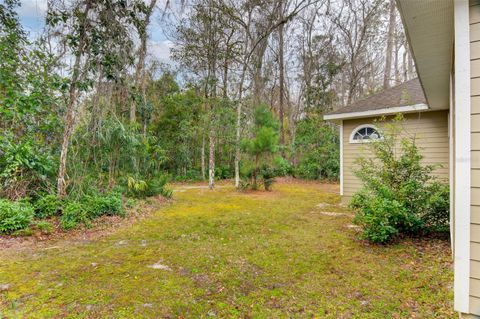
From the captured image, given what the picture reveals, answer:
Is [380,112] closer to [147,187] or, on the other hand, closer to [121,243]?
[121,243]

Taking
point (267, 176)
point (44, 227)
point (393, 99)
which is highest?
point (393, 99)

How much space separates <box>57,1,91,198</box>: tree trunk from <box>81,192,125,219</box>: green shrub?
0.49 meters

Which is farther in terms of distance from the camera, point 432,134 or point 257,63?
point 257,63

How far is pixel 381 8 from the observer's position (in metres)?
12.6

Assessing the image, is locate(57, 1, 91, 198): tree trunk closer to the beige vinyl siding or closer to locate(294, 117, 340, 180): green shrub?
the beige vinyl siding

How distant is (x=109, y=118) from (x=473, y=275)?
6.32 metres

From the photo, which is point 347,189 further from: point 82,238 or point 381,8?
point 381,8

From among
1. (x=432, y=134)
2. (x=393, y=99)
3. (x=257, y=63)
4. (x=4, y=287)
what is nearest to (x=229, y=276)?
(x=4, y=287)

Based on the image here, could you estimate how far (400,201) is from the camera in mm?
3740

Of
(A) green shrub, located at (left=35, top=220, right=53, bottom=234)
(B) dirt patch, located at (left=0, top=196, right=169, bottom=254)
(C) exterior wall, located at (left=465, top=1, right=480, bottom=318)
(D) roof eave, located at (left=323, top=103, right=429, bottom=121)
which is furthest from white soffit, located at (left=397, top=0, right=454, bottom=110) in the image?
(A) green shrub, located at (left=35, top=220, right=53, bottom=234)

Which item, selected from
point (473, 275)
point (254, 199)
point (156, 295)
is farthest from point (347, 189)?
point (156, 295)

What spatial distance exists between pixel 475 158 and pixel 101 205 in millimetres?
5429

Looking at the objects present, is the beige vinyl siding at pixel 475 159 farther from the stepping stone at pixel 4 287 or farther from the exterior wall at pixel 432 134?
the stepping stone at pixel 4 287

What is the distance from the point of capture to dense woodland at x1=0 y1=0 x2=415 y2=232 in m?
4.82
